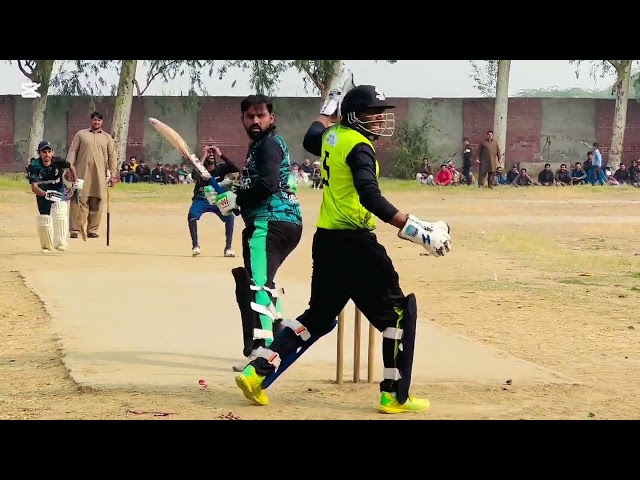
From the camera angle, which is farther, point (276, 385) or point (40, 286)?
point (40, 286)

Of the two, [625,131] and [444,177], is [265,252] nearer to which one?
[444,177]

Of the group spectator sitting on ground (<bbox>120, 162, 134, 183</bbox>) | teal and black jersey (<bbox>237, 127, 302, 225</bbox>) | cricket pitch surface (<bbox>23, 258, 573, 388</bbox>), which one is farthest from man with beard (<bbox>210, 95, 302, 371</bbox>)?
spectator sitting on ground (<bbox>120, 162, 134, 183</bbox>)

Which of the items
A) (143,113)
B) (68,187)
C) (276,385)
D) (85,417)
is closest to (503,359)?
(276,385)

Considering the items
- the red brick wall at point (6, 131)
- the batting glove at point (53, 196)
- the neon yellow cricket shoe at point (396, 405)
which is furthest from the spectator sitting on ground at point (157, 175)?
the neon yellow cricket shoe at point (396, 405)

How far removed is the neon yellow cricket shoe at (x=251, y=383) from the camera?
7.36 m

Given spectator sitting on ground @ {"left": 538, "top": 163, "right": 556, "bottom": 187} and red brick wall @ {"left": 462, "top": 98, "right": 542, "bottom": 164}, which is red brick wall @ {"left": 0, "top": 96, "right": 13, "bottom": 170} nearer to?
red brick wall @ {"left": 462, "top": 98, "right": 542, "bottom": 164}

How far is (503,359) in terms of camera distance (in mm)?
9312

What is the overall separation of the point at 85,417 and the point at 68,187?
11.4 meters

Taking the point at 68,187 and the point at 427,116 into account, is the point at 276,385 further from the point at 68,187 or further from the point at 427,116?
the point at 427,116

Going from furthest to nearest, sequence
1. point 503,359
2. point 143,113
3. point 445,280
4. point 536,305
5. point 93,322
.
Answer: point 143,113
point 445,280
point 536,305
point 93,322
point 503,359

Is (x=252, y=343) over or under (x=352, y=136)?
under

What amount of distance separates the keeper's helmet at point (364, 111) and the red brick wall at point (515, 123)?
3917 cm

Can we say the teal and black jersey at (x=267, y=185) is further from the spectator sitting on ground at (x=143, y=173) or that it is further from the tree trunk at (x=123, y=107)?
Answer: the tree trunk at (x=123, y=107)

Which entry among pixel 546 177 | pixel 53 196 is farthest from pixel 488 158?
pixel 53 196
